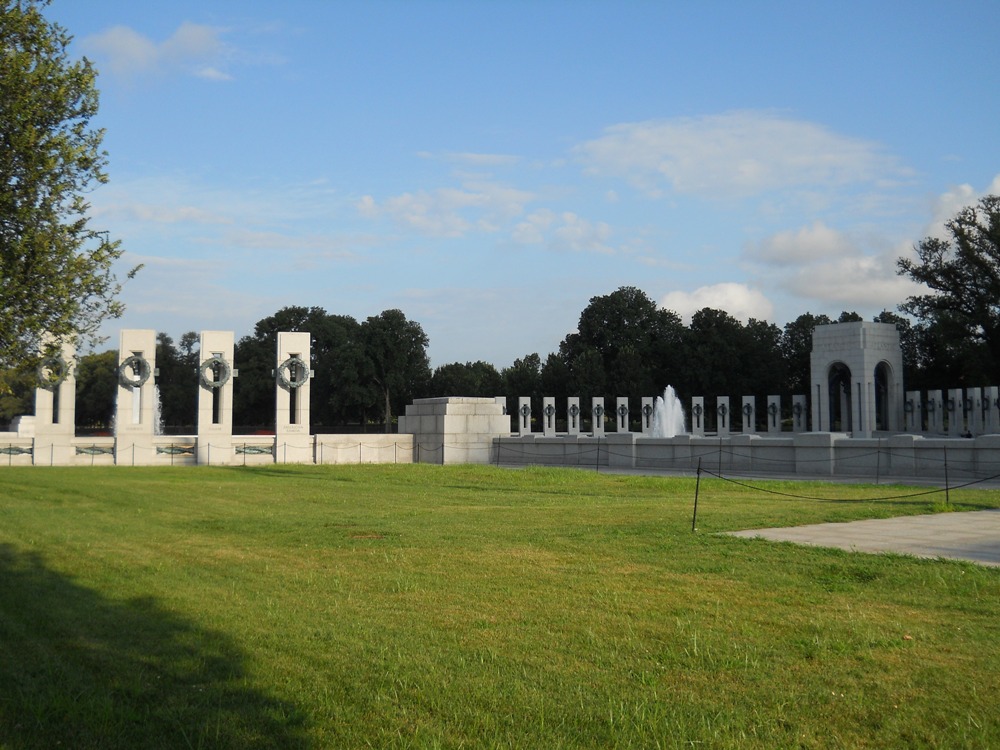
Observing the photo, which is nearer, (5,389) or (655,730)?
(655,730)

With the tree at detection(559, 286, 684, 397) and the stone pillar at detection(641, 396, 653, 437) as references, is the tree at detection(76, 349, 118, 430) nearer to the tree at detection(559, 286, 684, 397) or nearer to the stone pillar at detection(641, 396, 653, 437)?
the tree at detection(559, 286, 684, 397)

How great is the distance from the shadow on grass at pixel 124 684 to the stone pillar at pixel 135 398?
28.7 metres

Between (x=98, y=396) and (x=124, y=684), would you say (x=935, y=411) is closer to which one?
(x=124, y=684)

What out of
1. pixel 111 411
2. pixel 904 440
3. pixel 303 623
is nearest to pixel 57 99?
pixel 303 623

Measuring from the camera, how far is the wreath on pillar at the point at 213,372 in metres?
36.6

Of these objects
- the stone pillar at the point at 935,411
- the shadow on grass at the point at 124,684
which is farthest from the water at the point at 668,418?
the shadow on grass at the point at 124,684

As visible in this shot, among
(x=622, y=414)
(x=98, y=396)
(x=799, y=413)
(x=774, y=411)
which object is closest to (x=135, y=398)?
(x=622, y=414)

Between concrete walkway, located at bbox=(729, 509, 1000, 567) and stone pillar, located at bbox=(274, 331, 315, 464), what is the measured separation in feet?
86.7

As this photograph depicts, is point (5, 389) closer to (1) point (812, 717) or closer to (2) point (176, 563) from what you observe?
(2) point (176, 563)

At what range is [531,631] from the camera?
7320mm

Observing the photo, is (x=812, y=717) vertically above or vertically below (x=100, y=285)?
below

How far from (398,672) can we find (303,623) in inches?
66.8

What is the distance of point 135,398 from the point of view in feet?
120

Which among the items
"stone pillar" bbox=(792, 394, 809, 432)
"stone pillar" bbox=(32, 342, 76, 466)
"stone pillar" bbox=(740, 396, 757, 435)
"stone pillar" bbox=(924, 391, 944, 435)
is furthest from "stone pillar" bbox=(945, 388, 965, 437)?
"stone pillar" bbox=(32, 342, 76, 466)
